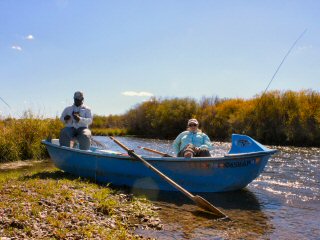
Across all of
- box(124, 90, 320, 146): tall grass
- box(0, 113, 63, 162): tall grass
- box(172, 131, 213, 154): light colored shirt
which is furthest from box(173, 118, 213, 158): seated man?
box(124, 90, 320, 146): tall grass

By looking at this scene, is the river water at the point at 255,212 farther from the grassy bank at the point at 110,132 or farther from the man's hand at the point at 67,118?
the grassy bank at the point at 110,132

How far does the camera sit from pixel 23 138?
52.0ft

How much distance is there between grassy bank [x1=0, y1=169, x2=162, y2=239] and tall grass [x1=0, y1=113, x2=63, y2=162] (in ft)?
19.4

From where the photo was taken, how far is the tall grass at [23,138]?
594 inches

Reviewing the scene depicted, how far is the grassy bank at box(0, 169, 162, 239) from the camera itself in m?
5.66

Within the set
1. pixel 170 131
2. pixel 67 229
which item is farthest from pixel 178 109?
pixel 67 229

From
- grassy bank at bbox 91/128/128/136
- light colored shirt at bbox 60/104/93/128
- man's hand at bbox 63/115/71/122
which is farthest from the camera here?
grassy bank at bbox 91/128/128/136

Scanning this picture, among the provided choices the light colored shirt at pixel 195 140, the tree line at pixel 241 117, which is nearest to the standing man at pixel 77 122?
the light colored shirt at pixel 195 140

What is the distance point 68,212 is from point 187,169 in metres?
3.92

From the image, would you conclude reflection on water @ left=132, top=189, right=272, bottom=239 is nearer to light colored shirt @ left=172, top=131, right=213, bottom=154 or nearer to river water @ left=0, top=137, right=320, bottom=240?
river water @ left=0, top=137, right=320, bottom=240

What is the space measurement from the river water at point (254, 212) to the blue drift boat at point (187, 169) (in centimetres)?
36

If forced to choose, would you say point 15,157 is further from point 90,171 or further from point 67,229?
point 67,229

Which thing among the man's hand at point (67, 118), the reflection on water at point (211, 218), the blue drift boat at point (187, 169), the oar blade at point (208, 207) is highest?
the man's hand at point (67, 118)

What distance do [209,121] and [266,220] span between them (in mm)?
25284
